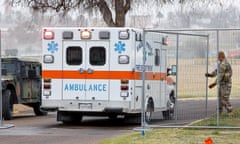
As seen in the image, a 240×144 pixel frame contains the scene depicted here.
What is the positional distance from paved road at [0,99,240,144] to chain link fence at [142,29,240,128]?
26mm

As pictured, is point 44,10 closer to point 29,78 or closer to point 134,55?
point 29,78

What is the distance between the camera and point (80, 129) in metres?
19.5

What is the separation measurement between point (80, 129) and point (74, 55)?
2.05 metres

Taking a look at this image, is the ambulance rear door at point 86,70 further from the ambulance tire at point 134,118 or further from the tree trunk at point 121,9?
the tree trunk at point 121,9

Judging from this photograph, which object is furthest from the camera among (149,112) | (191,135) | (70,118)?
(70,118)

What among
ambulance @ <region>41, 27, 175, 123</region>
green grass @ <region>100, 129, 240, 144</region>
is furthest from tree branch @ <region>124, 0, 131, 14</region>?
green grass @ <region>100, 129, 240, 144</region>

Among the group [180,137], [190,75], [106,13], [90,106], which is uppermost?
[106,13]

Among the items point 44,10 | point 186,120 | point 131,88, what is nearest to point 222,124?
point 186,120

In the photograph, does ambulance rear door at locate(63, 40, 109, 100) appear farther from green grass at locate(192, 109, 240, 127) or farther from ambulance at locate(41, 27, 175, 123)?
green grass at locate(192, 109, 240, 127)

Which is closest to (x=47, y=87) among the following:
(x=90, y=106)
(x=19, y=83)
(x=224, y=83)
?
(x=90, y=106)

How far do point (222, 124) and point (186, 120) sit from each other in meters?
1.63

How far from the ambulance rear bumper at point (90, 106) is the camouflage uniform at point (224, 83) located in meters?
2.70

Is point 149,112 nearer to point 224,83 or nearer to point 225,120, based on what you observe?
point 224,83

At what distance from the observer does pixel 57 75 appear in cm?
1981
